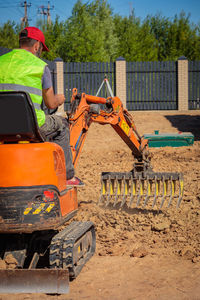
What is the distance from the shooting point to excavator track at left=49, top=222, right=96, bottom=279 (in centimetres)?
417

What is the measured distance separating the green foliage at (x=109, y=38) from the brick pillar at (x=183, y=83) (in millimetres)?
9708

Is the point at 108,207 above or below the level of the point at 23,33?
below

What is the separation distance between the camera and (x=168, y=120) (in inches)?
732

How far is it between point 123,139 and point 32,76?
300 centimetres

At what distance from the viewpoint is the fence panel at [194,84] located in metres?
22.4

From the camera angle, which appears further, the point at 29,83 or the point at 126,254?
the point at 126,254

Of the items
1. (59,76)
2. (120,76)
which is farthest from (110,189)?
(120,76)

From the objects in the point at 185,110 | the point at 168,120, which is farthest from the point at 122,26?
the point at 168,120

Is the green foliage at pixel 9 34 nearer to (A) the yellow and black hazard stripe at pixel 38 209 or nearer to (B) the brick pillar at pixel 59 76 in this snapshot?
(B) the brick pillar at pixel 59 76

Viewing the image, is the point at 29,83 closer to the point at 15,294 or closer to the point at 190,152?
the point at 15,294

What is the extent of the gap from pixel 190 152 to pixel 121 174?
4.93 metres

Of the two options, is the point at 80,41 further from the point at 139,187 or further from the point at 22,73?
the point at 22,73

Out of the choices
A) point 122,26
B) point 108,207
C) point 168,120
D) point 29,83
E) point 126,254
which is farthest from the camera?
point 122,26

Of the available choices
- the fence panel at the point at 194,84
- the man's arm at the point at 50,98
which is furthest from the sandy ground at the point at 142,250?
the fence panel at the point at 194,84
